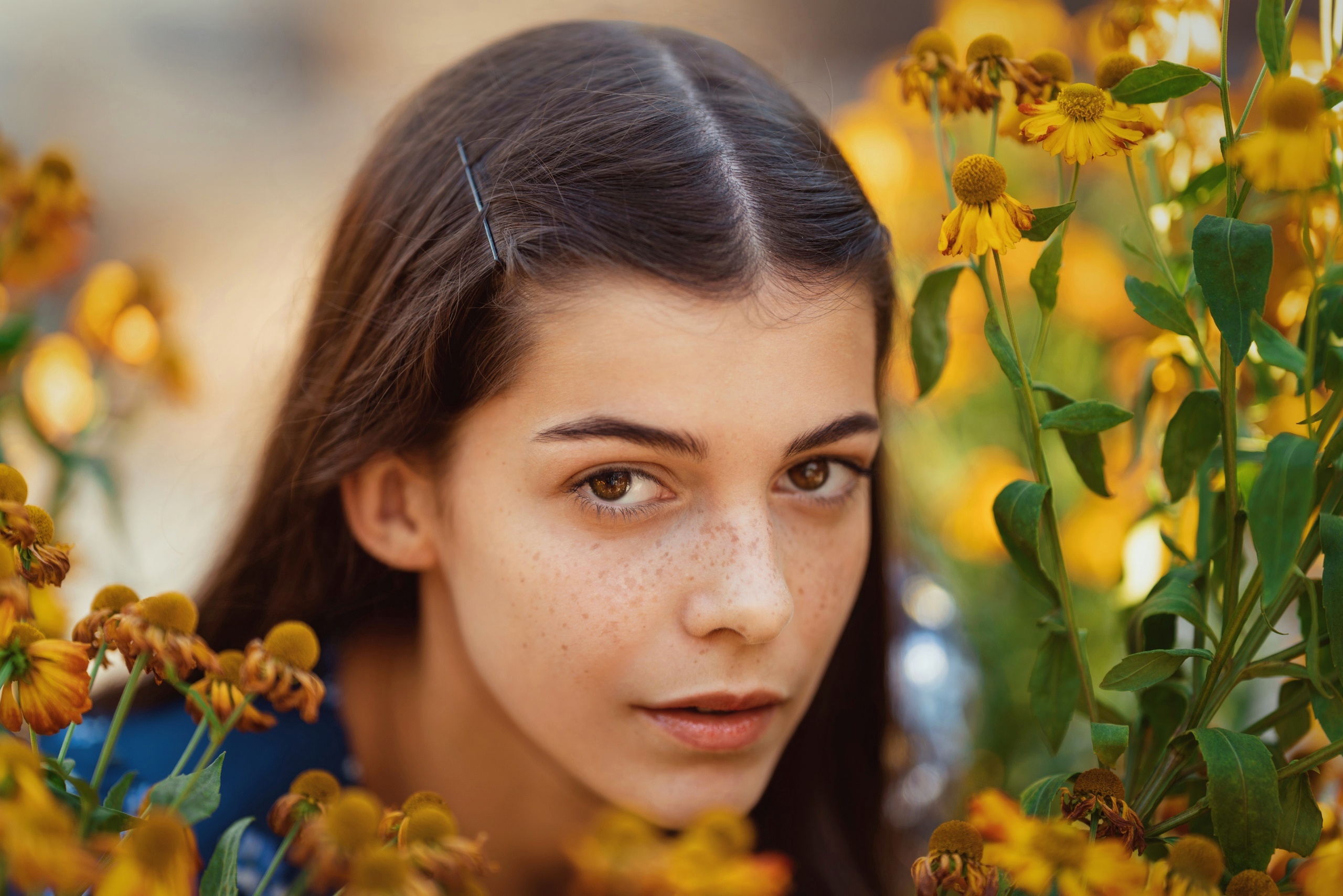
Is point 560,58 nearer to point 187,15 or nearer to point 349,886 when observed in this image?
point 349,886

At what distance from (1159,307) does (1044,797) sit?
11.7 inches

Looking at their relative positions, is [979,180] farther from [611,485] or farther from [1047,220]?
[611,485]

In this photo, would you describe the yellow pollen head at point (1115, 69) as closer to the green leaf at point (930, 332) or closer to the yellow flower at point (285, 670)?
the green leaf at point (930, 332)

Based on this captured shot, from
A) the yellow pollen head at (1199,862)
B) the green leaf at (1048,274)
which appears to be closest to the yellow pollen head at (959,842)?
the yellow pollen head at (1199,862)

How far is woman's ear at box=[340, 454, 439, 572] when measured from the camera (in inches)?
40.2

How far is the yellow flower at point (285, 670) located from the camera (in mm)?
586

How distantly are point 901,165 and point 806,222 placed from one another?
2.68 feet

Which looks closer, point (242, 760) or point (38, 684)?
point (38, 684)

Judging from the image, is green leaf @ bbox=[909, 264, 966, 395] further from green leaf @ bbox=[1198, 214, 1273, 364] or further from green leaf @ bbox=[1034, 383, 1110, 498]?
green leaf @ bbox=[1198, 214, 1273, 364]

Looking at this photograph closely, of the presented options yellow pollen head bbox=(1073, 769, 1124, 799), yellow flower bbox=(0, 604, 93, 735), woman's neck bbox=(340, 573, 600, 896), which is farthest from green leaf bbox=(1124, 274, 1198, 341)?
woman's neck bbox=(340, 573, 600, 896)

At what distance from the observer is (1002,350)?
663mm

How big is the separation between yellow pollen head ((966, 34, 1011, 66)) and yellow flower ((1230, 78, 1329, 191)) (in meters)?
0.22

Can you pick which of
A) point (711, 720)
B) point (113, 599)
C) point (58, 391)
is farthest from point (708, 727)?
point (58, 391)

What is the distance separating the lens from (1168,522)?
0.92 meters
